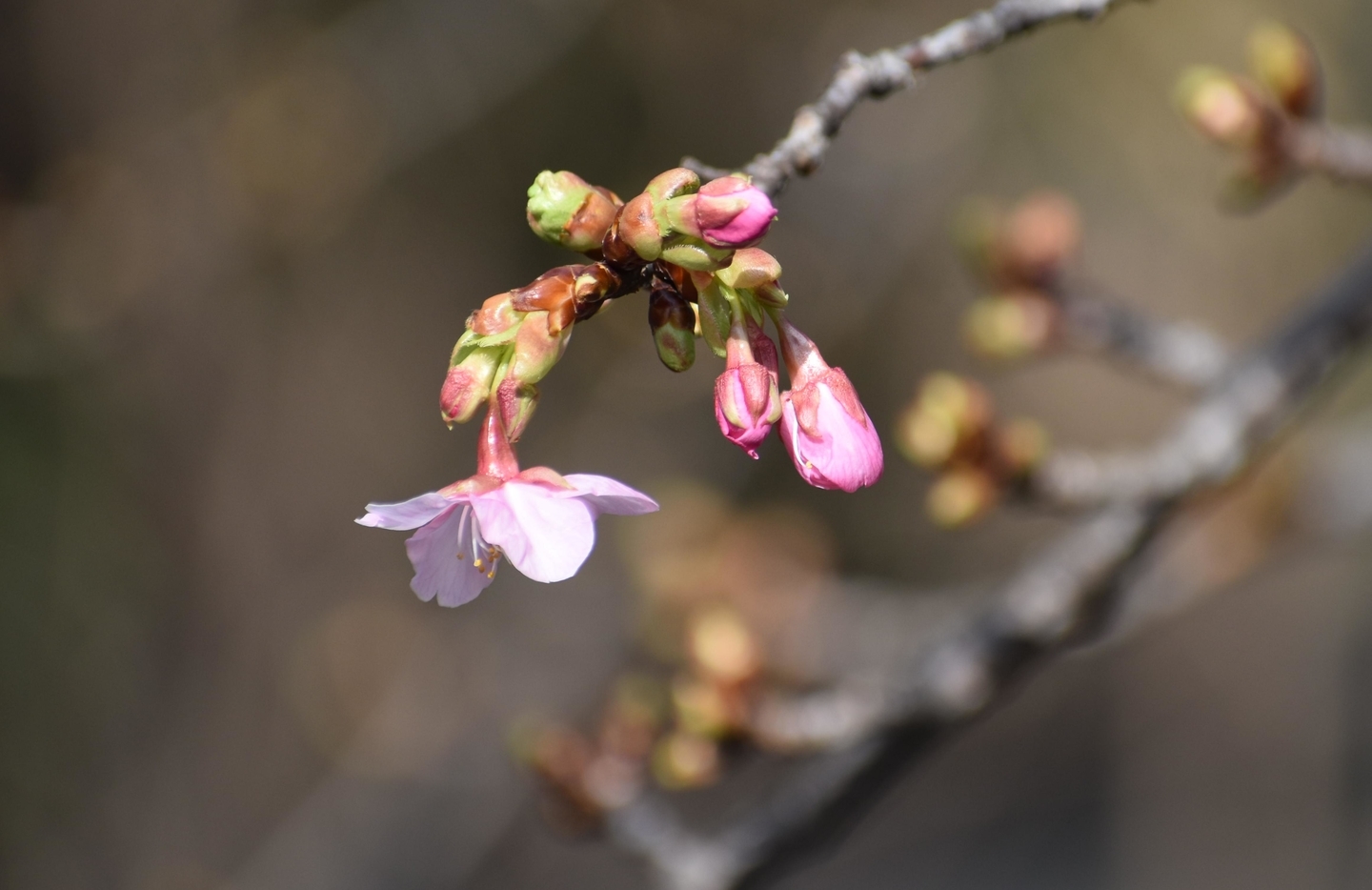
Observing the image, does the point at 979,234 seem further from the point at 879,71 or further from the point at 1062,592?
the point at 879,71

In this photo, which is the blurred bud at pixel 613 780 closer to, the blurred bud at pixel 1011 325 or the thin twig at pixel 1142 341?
the blurred bud at pixel 1011 325

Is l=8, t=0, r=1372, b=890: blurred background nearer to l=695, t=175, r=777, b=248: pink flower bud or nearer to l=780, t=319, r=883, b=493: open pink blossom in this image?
l=780, t=319, r=883, b=493: open pink blossom

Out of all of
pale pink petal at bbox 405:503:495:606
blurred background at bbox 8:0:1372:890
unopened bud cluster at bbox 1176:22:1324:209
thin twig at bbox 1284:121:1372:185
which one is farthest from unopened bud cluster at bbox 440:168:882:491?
blurred background at bbox 8:0:1372:890

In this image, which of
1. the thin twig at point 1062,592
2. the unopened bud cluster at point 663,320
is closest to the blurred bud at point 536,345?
the unopened bud cluster at point 663,320

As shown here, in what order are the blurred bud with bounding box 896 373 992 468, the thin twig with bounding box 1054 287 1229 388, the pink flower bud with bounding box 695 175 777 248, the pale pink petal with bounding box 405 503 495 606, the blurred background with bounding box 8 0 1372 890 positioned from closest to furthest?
the pink flower bud with bounding box 695 175 777 248 → the pale pink petal with bounding box 405 503 495 606 → the blurred bud with bounding box 896 373 992 468 → the thin twig with bounding box 1054 287 1229 388 → the blurred background with bounding box 8 0 1372 890

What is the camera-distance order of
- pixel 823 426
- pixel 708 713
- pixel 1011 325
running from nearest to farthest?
pixel 823 426 → pixel 708 713 → pixel 1011 325

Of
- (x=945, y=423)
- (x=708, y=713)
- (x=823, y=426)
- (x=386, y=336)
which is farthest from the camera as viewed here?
(x=386, y=336)

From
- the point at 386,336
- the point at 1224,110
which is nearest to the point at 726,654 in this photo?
the point at 1224,110
